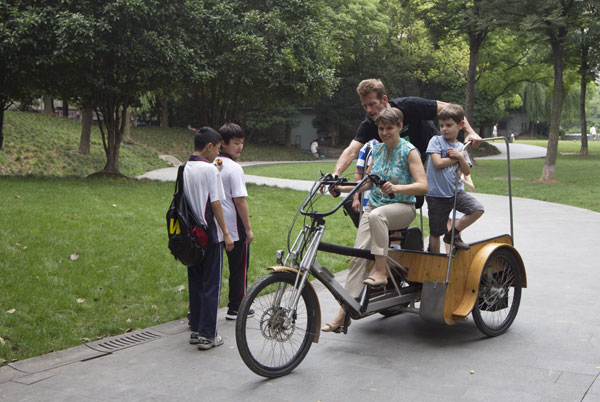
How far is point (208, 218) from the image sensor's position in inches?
201

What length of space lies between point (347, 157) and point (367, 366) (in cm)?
194

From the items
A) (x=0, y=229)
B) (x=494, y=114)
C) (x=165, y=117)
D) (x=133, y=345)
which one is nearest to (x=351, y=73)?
(x=494, y=114)

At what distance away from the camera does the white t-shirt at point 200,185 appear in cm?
494

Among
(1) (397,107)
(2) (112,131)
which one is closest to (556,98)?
(2) (112,131)

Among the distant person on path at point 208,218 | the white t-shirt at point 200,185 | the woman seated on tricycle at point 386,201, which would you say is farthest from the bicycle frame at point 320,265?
the white t-shirt at point 200,185

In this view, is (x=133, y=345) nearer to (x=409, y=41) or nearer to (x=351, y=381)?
(x=351, y=381)

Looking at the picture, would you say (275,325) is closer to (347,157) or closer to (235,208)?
(235,208)

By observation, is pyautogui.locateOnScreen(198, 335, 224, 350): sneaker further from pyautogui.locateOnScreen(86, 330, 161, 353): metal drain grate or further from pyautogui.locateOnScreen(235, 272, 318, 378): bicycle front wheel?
pyautogui.locateOnScreen(235, 272, 318, 378): bicycle front wheel

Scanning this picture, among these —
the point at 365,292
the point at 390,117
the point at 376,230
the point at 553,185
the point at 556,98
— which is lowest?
the point at 553,185

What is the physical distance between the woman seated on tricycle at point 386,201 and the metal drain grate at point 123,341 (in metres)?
1.54

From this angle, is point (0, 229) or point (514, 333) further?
point (0, 229)

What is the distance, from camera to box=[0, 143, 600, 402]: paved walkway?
3998 mm

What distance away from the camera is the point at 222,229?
16.5 ft

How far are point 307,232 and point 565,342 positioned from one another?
225 centimetres
